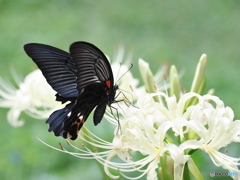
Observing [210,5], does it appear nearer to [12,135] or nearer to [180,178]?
[12,135]

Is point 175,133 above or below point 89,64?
Result: below

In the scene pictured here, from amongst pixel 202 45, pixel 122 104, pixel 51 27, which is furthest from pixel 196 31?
pixel 122 104

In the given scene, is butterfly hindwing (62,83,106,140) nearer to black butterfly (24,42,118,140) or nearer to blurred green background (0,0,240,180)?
black butterfly (24,42,118,140)

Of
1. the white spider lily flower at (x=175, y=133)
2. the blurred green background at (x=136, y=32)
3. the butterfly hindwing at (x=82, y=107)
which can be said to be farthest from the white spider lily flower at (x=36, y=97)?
the blurred green background at (x=136, y=32)

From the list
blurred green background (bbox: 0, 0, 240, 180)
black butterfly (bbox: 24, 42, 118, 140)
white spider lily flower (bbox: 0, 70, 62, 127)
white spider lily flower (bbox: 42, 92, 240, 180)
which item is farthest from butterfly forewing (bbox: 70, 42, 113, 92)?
blurred green background (bbox: 0, 0, 240, 180)

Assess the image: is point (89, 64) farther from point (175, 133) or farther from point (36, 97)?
point (36, 97)

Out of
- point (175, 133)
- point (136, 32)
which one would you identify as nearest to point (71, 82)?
point (175, 133)
